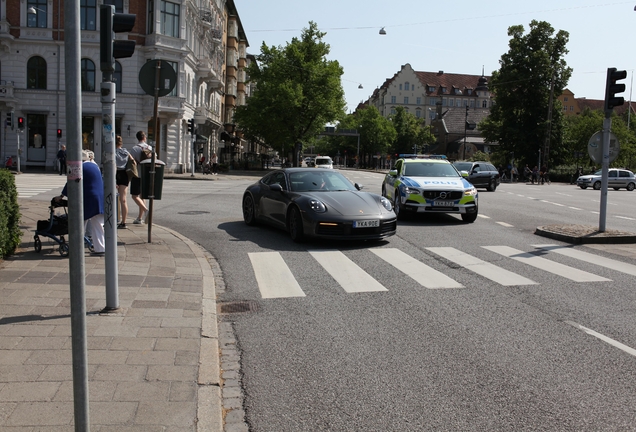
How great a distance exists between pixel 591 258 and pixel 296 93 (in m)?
46.1

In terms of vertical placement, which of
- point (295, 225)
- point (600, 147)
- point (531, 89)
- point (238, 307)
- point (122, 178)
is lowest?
point (238, 307)

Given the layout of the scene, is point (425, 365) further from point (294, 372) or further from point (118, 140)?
point (118, 140)

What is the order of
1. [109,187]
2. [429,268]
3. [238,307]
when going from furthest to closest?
[429,268] < [238,307] < [109,187]

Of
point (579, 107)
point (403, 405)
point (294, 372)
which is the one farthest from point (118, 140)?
point (579, 107)

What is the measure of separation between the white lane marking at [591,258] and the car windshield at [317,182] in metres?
3.78

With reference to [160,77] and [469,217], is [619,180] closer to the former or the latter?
[469,217]

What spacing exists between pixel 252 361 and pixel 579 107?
161m

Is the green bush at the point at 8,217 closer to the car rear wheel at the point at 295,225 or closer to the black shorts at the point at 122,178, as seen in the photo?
the black shorts at the point at 122,178

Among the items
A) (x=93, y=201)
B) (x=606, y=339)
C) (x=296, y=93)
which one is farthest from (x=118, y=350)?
(x=296, y=93)

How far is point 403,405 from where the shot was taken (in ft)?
13.6

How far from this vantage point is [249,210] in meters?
13.8

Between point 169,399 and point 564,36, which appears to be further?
point 564,36

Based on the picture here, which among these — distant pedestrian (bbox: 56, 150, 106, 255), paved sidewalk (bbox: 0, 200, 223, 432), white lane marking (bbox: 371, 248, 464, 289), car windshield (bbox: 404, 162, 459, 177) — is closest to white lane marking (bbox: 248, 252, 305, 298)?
paved sidewalk (bbox: 0, 200, 223, 432)

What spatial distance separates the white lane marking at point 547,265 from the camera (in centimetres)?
861
